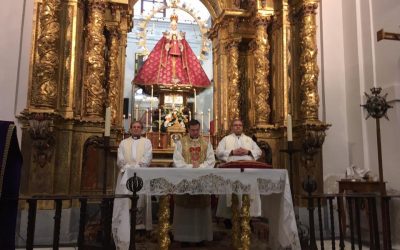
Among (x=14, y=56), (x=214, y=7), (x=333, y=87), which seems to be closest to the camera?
(x=14, y=56)

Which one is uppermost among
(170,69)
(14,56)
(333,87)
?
(170,69)

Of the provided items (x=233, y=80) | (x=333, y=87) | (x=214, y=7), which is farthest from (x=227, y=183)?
(x=214, y=7)

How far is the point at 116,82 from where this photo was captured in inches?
350

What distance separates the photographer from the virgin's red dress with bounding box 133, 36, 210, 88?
10797mm

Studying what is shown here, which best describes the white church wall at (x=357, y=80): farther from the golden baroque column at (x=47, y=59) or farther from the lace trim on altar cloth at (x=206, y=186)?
the golden baroque column at (x=47, y=59)

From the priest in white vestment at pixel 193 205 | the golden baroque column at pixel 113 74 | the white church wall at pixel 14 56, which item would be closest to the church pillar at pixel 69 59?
the white church wall at pixel 14 56

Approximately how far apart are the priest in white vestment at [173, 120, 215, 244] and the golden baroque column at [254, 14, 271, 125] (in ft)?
9.35

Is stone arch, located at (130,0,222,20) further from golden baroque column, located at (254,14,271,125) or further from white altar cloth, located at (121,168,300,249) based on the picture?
white altar cloth, located at (121,168,300,249)

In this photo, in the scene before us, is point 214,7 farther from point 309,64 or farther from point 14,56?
point 14,56

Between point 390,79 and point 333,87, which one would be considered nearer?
point 390,79

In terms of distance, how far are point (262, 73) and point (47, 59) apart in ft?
15.3

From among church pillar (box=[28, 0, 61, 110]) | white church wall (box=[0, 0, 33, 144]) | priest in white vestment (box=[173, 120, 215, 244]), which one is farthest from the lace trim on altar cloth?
white church wall (box=[0, 0, 33, 144])

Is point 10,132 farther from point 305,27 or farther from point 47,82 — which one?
point 305,27

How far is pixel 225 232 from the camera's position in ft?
24.2
